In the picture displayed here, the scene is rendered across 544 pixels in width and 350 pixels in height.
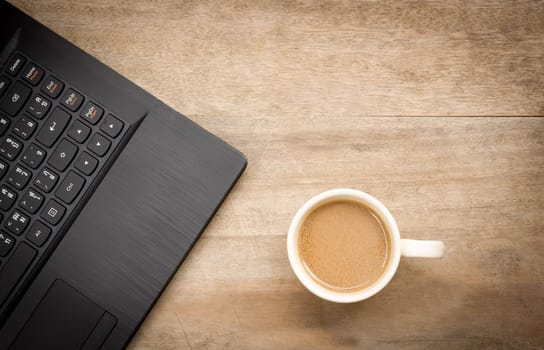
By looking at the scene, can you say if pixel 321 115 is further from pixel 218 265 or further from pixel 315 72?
pixel 218 265

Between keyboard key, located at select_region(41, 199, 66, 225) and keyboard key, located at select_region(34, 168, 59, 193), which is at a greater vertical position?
keyboard key, located at select_region(34, 168, 59, 193)

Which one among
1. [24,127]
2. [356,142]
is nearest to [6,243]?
[24,127]

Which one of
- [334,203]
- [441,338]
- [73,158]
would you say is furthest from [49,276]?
[441,338]

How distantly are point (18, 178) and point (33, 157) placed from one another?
3cm

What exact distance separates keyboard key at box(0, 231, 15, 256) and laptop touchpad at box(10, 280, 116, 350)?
0.07 m

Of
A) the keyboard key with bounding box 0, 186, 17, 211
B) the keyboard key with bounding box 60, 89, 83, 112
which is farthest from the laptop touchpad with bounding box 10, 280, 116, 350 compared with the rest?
the keyboard key with bounding box 60, 89, 83, 112

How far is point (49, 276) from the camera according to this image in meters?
0.57

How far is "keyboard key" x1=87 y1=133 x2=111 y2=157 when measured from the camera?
569 millimetres

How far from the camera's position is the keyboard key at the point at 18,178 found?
0.55 meters

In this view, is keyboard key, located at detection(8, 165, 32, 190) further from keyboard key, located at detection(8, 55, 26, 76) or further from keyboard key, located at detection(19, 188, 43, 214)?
keyboard key, located at detection(8, 55, 26, 76)

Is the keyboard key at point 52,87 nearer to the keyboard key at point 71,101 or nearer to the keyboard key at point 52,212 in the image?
the keyboard key at point 71,101

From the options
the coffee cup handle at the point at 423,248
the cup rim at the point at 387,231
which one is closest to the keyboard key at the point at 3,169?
the cup rim at the point at 387,231

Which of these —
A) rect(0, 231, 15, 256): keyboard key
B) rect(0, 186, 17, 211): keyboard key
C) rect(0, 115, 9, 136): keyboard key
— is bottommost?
rect(0, 231, 15, 256): keyboard key

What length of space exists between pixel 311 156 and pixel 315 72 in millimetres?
111
